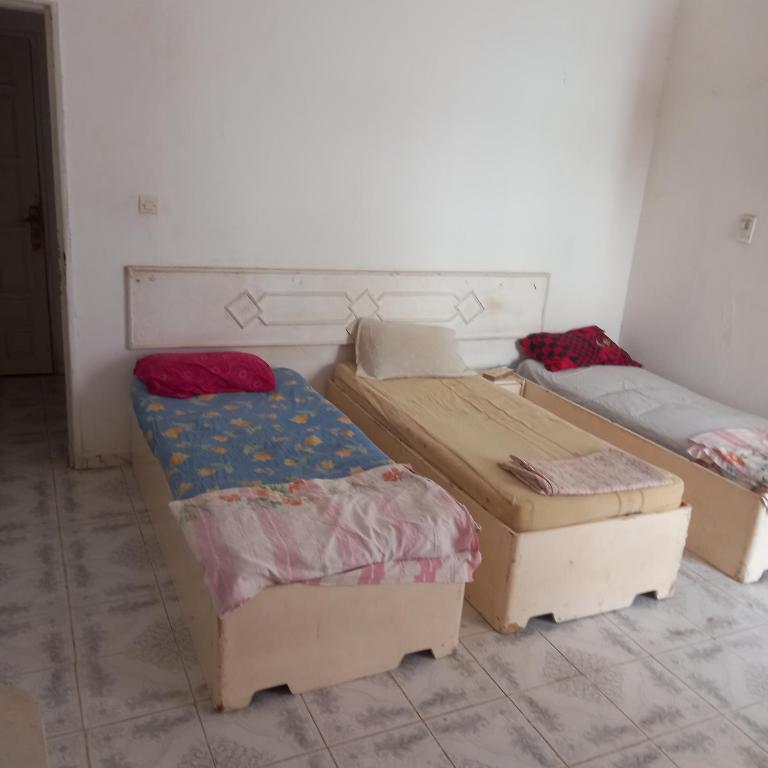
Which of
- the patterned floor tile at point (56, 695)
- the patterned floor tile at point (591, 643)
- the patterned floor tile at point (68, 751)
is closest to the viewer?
the patterned floor tile at point (68, 751)

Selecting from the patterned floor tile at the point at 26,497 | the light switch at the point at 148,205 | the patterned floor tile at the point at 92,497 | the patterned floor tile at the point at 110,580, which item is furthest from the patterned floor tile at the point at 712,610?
the light switch at the point at 148,205

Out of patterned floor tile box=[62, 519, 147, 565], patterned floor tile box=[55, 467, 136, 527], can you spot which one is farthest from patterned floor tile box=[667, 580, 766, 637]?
patterned floor tile box=[55, 467, 136, 527]

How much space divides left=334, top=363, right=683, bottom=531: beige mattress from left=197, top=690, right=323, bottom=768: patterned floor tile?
874 millimetres

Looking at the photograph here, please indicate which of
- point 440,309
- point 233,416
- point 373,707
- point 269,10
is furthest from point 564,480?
point 269,10

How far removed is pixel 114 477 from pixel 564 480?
6.62ft

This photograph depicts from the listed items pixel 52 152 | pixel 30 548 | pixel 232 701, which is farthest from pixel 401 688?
pixel 52 152

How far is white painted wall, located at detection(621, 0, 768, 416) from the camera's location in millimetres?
3451

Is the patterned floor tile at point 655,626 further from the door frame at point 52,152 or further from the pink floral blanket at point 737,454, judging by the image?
the door frame at point 52,152

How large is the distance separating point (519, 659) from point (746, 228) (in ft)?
8.33

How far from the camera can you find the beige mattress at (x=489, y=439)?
229 centimetres

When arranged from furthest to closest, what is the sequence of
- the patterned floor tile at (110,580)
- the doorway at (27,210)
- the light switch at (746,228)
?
the doorway at (27,210)
the light switch at (746,228)
the patterned floor tile at (110,580)

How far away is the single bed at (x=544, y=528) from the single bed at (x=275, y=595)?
248mm

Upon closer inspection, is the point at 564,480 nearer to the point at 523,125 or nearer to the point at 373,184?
the point at 373,184

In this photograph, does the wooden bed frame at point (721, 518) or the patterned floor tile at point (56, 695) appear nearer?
the patterned floor tile at point (56, 695)
